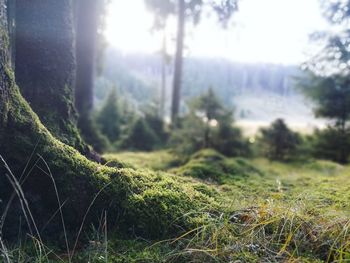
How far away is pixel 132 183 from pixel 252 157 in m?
7.87

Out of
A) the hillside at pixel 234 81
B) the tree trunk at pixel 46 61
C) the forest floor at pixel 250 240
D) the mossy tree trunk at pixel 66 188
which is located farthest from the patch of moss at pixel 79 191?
the hillside at pixel 234 81

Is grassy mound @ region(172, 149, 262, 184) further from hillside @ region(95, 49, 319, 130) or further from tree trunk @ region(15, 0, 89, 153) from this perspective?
hillside @ region(95, 49, 319, 130)

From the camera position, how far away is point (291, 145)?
10.6 meters

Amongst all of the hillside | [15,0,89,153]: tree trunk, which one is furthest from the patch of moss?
the hillside

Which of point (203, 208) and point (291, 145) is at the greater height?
point (203, 208)

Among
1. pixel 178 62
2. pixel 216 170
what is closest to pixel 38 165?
pixel 216 170

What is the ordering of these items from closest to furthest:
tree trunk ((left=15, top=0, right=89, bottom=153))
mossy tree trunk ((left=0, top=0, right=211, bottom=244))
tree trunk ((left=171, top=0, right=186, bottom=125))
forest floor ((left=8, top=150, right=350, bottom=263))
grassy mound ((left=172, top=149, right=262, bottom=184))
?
forest floor ((left=8, top=150, right=350, bottom=263))
mossy tree trunk ((left=0, top=0, right=211, bottom=244))
tree trunk ((left=15, top=0, right=89, bottom=153))
grassy mound ((left=172, top=149, right=262, bottom=184))
tree trunk ((left=171, top=0, right=186, bottom=125))

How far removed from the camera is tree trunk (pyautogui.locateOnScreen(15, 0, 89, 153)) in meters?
3.89

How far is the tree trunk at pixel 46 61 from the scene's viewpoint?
12.8 feet

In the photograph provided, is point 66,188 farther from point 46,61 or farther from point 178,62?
point 178,62

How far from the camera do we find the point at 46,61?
402 centimetres

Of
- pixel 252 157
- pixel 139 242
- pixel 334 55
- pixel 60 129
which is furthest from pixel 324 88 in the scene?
pixel 139 242

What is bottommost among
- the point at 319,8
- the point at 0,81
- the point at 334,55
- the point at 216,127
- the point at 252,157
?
the point at 252,157

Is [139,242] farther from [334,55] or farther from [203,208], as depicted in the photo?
[334,55]
